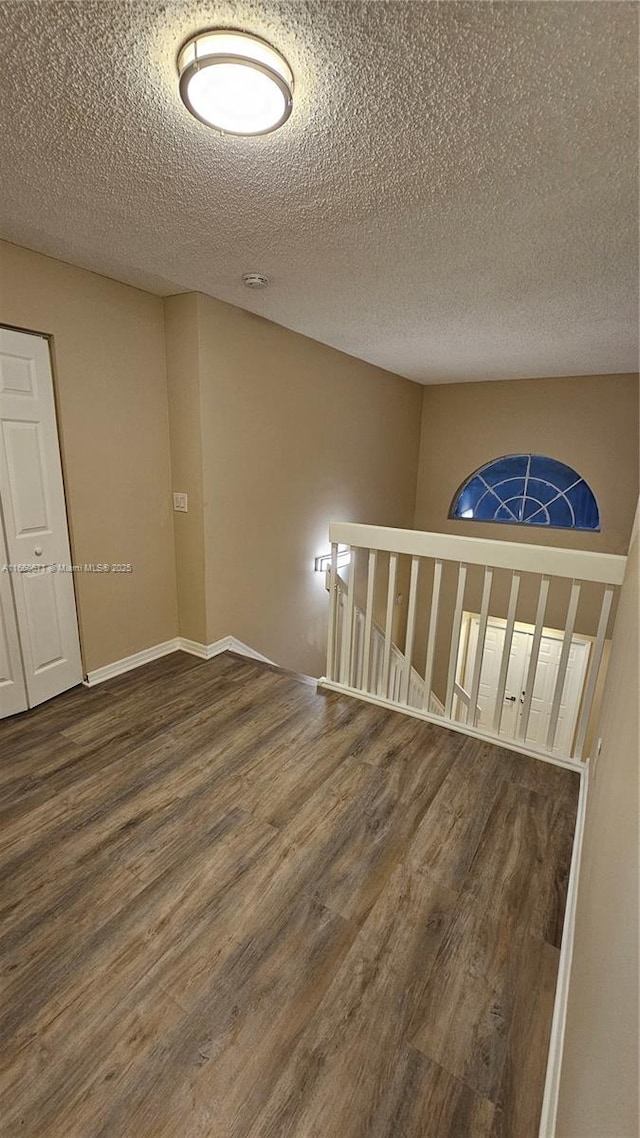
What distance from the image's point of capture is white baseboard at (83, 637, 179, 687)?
3.03 metres

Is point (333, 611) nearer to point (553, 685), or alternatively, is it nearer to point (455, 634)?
point (455, 634)

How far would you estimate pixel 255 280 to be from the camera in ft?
8.62

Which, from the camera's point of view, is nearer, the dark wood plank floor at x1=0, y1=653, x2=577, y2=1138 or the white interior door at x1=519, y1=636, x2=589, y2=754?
the dark wood plank floor at x1=0, y1=653, x2=577, y2=1138

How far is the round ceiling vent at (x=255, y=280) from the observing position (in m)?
2.57

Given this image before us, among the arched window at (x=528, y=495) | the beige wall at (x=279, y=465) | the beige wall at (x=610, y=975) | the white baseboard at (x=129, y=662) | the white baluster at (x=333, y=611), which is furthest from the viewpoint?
the arched window at (x=528, y=495)

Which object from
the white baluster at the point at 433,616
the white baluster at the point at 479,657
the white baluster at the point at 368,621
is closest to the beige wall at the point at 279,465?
the white baluster at the point at 368,621

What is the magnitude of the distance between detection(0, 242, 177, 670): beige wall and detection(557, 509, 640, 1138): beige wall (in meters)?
2.78

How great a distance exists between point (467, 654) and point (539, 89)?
6.57 meters

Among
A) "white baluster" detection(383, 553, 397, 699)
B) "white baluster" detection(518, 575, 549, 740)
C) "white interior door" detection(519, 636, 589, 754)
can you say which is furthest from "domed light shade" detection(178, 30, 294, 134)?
"white interior door" detection(519, 636, 589, 754)

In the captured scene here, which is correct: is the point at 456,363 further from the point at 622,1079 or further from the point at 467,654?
the point at 622,1079

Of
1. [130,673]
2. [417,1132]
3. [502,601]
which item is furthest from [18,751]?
[502,601]

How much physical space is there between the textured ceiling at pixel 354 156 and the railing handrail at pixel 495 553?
1.30m

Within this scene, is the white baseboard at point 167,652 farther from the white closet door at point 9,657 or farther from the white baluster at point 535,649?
the white baluster at point 535,649

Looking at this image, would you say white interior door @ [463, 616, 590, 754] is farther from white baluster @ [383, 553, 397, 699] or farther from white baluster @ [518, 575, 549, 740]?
white baluster @ [518, 575, 549, 740]
